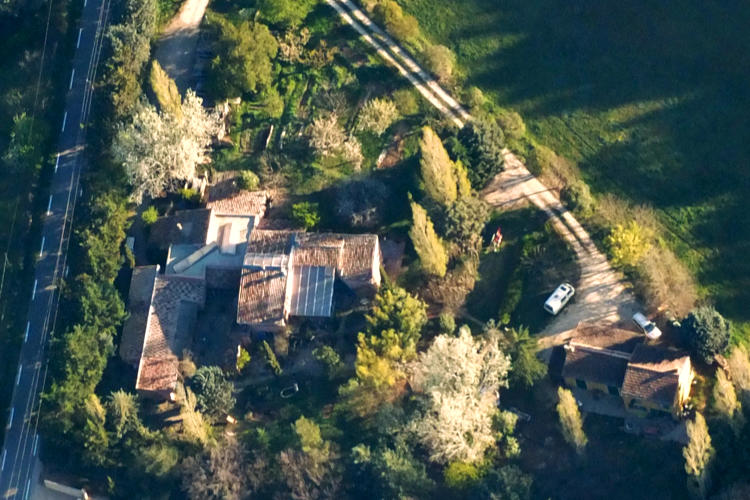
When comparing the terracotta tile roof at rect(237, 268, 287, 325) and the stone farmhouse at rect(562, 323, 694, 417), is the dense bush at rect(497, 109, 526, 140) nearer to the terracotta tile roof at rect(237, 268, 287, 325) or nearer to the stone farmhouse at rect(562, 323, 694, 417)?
the stone farmhouse at rect(562, 323, 694, 417)

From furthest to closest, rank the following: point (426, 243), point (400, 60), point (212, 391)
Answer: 1. point (400, 60)
2. point (426, 243)
3. point (212, 391)

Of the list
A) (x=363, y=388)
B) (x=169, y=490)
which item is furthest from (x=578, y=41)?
(x=169, y=490)

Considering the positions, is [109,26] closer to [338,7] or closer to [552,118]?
[338,7]

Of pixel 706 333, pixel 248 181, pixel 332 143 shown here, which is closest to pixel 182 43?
pixel 248 181

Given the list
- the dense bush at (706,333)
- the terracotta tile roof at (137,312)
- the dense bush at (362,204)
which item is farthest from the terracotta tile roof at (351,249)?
the dense bush at (706,333)

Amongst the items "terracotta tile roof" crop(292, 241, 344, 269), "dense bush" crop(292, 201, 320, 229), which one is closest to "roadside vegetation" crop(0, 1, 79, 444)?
"dense bush" crop(292, 201, 320, 229)

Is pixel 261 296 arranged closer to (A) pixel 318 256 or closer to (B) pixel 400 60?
(A) pixel 318 256

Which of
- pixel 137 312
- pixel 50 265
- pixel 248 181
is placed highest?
pixel 50 265

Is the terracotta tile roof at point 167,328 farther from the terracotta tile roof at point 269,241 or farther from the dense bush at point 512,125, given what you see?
the dense bush at point 512,125
